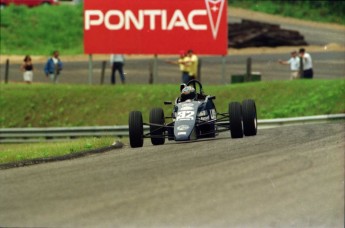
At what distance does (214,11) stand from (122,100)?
4.84m

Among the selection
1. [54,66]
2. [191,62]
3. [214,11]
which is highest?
[214,11]

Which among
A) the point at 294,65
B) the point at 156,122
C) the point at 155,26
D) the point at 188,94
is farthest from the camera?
the point at 155,26

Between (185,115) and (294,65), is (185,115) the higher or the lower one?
the lower one

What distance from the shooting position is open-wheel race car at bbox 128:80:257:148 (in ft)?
78.2

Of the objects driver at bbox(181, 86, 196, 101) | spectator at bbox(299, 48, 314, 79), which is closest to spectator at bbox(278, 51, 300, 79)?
spectator at bbox(299, 48, 314, 79)

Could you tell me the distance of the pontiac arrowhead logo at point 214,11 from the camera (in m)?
42.3

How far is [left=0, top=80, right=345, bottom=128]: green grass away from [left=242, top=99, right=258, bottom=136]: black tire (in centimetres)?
1151

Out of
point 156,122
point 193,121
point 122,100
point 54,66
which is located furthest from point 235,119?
point 54,66

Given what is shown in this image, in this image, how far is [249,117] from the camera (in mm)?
24500

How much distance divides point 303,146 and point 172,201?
19.0ft

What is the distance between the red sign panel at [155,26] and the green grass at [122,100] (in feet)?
7.03

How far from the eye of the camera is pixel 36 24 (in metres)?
61.5

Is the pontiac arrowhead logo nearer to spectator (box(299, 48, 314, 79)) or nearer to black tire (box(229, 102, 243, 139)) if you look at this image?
spectator (box(299, 48, 314, 79))

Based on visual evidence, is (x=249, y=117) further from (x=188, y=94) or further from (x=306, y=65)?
(x=306, y=65)
